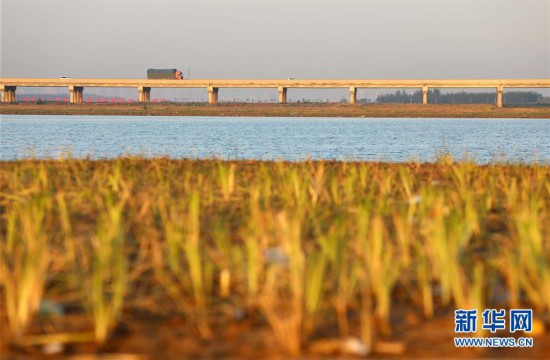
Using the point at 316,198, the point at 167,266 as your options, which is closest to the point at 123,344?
the point at 167,266

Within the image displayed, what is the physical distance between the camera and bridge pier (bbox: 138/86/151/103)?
466ft

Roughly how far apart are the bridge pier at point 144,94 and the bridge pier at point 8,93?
2344 centimetres

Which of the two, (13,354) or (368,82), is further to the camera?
(368,82)

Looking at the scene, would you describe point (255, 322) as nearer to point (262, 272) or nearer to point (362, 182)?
point (262, 272)

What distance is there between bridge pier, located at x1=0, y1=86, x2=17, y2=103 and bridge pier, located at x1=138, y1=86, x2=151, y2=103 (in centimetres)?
2344

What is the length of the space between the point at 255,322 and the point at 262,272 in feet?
1.85

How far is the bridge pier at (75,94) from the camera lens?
470ft

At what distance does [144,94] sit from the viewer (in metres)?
144

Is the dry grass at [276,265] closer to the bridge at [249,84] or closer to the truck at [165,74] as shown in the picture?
the bridge at [249,84]

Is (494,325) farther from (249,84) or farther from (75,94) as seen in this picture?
(75,94)

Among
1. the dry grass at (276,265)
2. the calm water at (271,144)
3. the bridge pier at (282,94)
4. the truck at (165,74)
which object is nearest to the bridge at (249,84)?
the bridge pier at (282,94)

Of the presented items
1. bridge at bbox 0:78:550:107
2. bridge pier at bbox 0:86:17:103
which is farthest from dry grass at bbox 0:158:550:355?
bridge pier at bbox 0:86:17:103

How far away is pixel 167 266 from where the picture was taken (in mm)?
6379

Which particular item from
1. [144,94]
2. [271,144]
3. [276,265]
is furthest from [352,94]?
[276,265]
